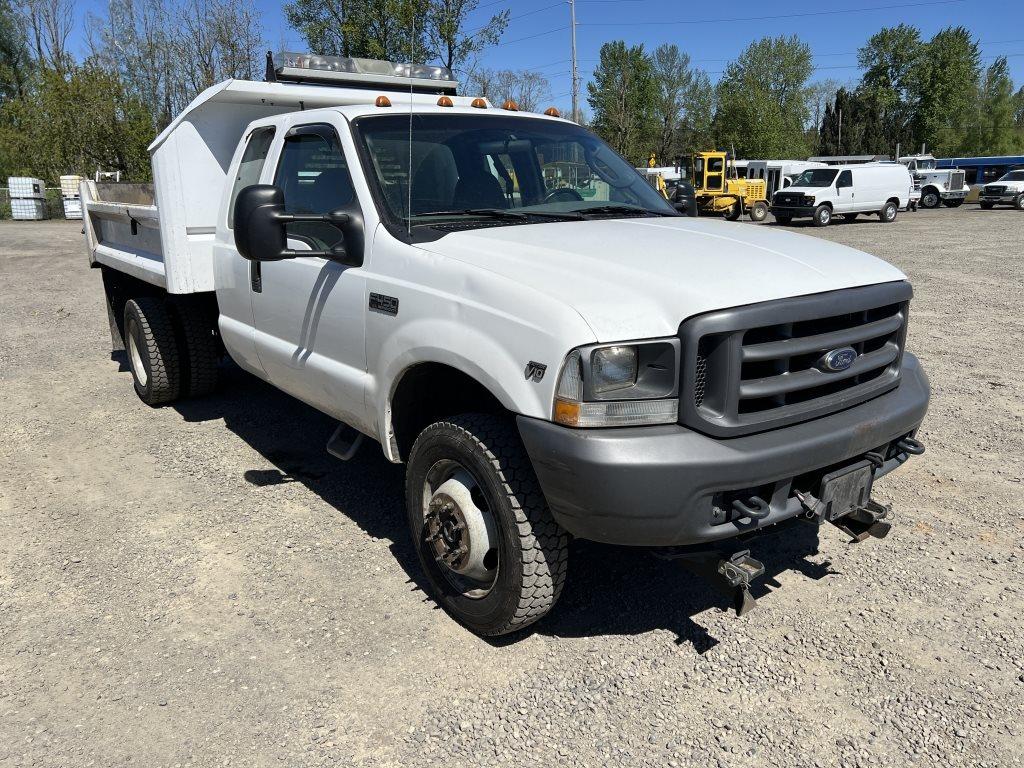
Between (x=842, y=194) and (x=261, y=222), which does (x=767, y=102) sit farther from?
(x=261, y=222)

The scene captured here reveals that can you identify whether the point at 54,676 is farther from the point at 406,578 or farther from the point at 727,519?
the point at 727,519

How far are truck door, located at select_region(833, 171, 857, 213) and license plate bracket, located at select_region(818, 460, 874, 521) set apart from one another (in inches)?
1167

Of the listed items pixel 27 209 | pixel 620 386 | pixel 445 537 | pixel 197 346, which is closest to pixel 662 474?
pixel 620 386

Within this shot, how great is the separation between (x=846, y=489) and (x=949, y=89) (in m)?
85.7

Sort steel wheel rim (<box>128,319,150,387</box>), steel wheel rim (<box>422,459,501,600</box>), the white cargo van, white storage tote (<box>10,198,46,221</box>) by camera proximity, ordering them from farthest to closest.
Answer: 1. white storage tote (<box>10,198,46,221</box>)
2. the white cargo van
3. steel wheel rim (<box>128,319,150,387</box>)
4. steel wheel rim (<box>422,459,501,600</box>)

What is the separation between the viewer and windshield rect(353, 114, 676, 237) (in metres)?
3.76

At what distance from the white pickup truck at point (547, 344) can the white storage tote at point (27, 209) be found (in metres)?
34.3

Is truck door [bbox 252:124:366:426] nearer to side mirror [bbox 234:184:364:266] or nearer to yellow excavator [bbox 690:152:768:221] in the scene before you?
side mirror [bbox 234:184:364:266]

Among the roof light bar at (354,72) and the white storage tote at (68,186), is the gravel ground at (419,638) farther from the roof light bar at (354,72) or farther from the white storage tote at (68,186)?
the white storage tote at (68,186)

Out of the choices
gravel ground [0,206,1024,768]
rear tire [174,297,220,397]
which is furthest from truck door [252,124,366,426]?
rear tire [174,297,220,397]

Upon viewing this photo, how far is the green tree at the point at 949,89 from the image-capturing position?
2921 inches

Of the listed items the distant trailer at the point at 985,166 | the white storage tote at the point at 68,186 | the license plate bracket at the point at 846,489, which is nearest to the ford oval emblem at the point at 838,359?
the license plate bracket at the point at 846,489

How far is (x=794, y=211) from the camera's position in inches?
1166

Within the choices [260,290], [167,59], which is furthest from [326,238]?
[167,59]
